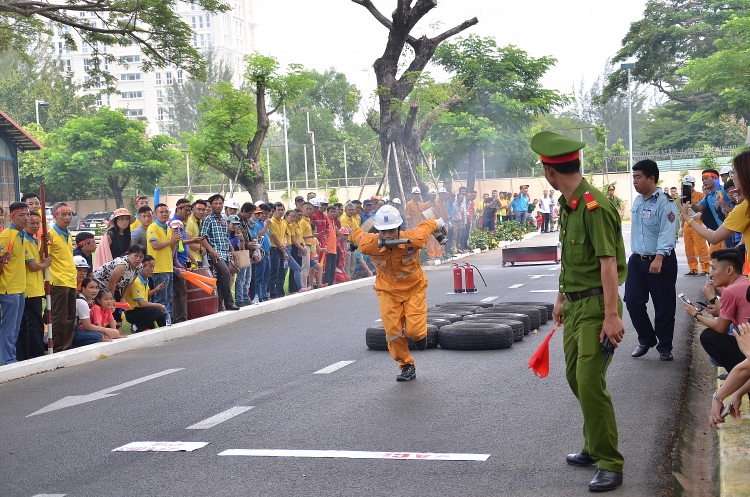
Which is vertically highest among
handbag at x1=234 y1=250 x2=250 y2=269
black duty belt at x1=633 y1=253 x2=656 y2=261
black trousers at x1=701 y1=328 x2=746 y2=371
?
black duty belt at x1=633 y1=253 x2=656 y2=261

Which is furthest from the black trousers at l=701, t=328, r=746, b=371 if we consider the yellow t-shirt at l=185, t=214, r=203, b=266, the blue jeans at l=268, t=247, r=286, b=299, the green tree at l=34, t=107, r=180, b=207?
the green tree at l=34, t=107, r=180, b=207

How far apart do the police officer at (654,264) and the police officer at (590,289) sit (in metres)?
4.06

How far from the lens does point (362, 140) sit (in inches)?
3802

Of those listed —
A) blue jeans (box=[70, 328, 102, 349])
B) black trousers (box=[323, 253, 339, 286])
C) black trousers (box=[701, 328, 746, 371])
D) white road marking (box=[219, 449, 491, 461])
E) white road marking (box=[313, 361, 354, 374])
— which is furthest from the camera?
black trousers (box=[323, 253, 339, 286])

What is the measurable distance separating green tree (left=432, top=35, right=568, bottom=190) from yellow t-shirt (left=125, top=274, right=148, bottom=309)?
92.1 feet

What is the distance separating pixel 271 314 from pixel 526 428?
959 centimetres

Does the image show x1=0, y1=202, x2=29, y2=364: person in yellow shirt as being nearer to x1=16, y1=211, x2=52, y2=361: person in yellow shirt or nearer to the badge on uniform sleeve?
x1=16, y1=211, x2=52, y2=361: person in yellow shirt

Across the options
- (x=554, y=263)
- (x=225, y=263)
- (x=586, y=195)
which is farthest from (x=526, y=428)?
(x=554, y=263)

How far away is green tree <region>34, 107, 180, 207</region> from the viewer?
Answer: 68875mm

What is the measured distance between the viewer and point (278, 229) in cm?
1792

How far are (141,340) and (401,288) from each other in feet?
17.2

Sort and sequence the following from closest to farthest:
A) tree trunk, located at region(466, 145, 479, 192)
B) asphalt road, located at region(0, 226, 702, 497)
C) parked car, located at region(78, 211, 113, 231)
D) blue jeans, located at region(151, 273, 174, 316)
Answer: asphalt road, located at region(0, 226, 702, 497)
blue jeans, located at region(151, 273, 174, 316)
tree trunk, located at region(466, 145, 479, 192)
parked car, located at region(78, 211, 113, 231)

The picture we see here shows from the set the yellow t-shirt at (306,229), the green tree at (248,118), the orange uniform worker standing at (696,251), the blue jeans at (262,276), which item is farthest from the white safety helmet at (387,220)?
the green tree at (248,118)

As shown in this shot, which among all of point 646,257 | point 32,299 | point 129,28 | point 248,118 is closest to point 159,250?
point 32,299
